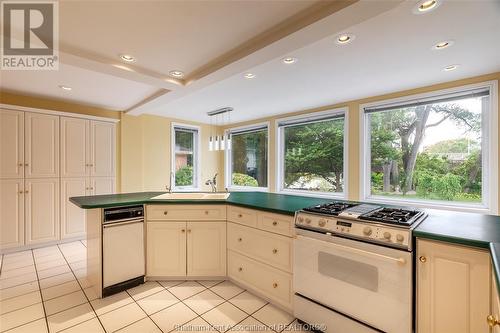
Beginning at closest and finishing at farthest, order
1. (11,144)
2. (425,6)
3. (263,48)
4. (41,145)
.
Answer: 1. (425,6)
2. (263,48)
3. (11,144)
4. (41,145)

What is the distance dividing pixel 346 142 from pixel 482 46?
1.97 m

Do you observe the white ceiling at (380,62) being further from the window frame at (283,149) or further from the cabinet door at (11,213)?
the cabinet door at (11,213)

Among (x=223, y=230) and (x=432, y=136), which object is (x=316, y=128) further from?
(x=223, y=230)

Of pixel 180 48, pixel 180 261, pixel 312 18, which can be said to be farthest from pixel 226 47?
pixel 180 261

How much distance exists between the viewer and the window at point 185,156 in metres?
5.39

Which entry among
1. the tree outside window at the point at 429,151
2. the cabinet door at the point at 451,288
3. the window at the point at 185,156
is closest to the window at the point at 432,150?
the tree outside window at the point at 429,151

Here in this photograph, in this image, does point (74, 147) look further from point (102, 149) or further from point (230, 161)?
point (230, 161)

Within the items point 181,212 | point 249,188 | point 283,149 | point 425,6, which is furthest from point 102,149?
point 425,6

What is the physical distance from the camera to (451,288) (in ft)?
4.37

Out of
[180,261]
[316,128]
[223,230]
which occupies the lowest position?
[180,261]

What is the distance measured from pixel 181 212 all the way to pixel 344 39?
7.58 ft

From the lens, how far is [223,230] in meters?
2.56

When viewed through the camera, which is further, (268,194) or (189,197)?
(268,194)

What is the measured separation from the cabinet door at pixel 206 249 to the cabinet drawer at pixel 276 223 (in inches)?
21.3
